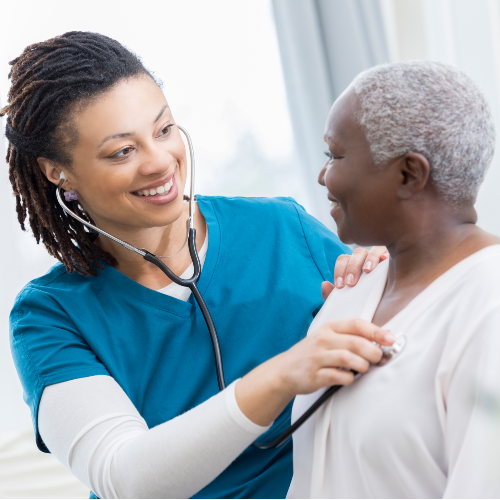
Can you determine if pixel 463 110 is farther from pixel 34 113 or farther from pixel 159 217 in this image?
pixel 34 113

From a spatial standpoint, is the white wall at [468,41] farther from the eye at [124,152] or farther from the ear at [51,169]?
the ear at [51,169]

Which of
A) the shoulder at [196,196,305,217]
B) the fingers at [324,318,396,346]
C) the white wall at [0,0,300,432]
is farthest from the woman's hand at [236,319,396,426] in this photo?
the white wall at [0,0,300,432]

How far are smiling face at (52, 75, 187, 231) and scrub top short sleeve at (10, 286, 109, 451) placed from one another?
8.7 inches

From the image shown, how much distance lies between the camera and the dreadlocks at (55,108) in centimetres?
107

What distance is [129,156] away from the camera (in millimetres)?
1078

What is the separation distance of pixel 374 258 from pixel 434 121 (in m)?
0.33

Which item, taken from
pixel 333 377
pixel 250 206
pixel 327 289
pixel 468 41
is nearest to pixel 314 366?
pixel 333 377

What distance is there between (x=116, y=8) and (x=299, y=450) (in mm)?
1899

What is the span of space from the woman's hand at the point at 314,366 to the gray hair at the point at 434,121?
0.71 feet

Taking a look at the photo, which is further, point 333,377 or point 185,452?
point 185,452

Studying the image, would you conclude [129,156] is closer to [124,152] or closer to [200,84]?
[124,152]

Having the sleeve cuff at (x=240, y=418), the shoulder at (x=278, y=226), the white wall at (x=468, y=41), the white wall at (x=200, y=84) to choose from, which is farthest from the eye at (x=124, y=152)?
the white wall at (x=200, y=84)

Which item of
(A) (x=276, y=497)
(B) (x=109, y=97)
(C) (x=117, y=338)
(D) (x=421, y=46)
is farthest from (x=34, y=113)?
(D) (x=421, y=46)

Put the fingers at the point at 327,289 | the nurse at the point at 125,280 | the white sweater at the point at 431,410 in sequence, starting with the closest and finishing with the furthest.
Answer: the white sweater at the point at 431,410 → the nurse at the point at 125,280 → the fingers at the point at 327,289
